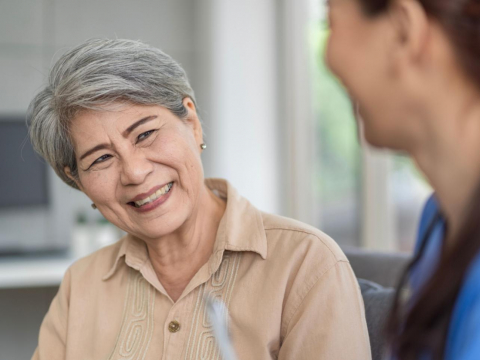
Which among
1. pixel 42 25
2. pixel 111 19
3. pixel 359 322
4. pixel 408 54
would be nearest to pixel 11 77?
pixel 42 25

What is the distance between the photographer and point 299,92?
3.77 m

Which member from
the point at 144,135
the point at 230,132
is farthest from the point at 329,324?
the point at 230,132

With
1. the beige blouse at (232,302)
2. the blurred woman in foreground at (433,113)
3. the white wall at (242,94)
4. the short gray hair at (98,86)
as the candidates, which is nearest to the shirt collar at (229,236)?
the beige blouse at (232,302)

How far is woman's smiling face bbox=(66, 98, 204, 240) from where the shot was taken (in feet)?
4.39

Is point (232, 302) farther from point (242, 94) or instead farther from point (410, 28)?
point (242, 94)

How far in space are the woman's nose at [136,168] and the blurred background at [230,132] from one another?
2.04 metres

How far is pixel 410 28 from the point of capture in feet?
1.90

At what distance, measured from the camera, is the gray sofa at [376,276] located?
1.36 m

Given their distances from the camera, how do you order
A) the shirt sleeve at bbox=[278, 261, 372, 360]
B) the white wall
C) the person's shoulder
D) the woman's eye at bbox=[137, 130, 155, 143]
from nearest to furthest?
the shirt sleeve at bbox=[278, 261, 372, 360] → the person's shoulder → the woman's eye at bbox=[137, 130, 155, 143] → the white wall

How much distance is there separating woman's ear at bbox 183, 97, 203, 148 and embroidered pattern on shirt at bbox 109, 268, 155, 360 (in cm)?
37

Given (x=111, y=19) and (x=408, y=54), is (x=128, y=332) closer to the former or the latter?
(x=408, y=54)

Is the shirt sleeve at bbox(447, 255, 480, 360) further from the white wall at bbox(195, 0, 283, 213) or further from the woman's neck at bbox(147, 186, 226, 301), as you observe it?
the white wall at bbox(195, 0, 283, 213)

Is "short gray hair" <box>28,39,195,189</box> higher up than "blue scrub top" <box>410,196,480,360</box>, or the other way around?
"short gray hair" <box>28,39,195,189</box>

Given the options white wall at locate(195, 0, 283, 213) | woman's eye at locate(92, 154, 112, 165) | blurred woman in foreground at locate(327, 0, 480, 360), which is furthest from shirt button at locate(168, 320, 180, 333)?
white wall at locate(195, 0, 283, 213)
